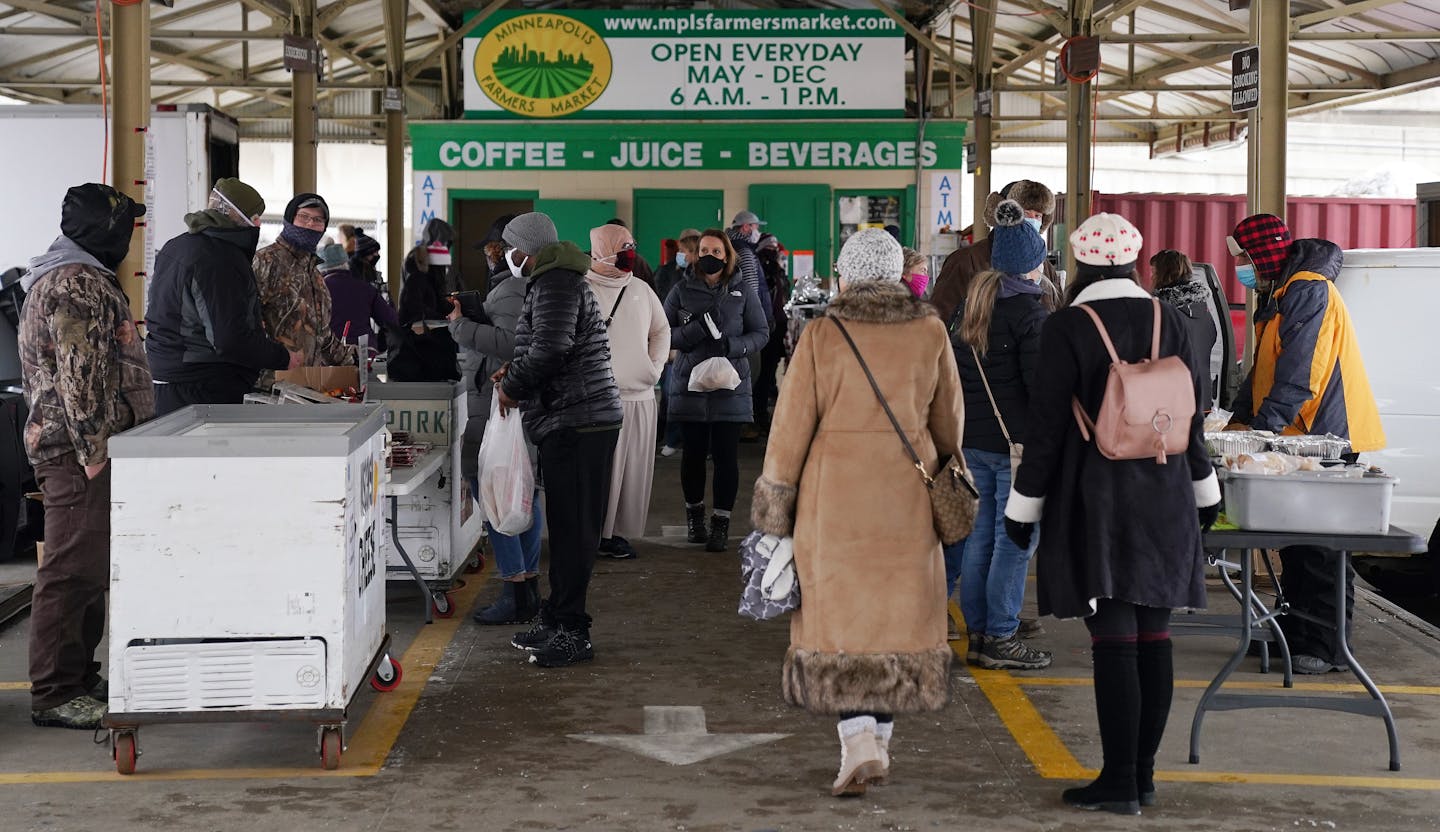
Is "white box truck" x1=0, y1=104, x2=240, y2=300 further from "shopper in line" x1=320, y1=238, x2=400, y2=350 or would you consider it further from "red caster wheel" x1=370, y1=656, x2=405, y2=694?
"red caster wheel" x1=370, y1=656, x2=405, y2=694

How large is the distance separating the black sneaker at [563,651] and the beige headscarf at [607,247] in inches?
70.9

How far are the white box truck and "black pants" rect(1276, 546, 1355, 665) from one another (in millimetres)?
7332

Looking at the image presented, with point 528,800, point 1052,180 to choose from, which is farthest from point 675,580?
point 1052,180

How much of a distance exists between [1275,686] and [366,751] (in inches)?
132

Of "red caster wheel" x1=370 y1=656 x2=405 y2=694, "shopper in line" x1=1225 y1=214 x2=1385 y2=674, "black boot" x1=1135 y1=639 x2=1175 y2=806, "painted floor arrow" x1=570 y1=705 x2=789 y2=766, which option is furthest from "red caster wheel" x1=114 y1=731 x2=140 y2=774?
"shopper in line" x1=1225 y1=214 x2=1385 y2=674

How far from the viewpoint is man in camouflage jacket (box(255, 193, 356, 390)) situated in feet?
22.8

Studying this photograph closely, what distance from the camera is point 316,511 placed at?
4547 mm

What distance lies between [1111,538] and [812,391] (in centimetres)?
92

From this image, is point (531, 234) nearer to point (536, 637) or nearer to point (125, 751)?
point (536, 637)

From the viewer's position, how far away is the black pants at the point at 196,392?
6.06m

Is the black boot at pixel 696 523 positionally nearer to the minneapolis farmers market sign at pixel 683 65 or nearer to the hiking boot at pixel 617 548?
the hiking boot at pixel 617 548

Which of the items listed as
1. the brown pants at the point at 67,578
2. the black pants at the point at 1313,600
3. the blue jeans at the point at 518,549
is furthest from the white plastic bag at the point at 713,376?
the brown pants at the point at 67,578

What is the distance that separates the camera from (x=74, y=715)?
5266 mm

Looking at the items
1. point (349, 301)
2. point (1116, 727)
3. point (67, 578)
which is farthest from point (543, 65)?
point (1116, 727)
